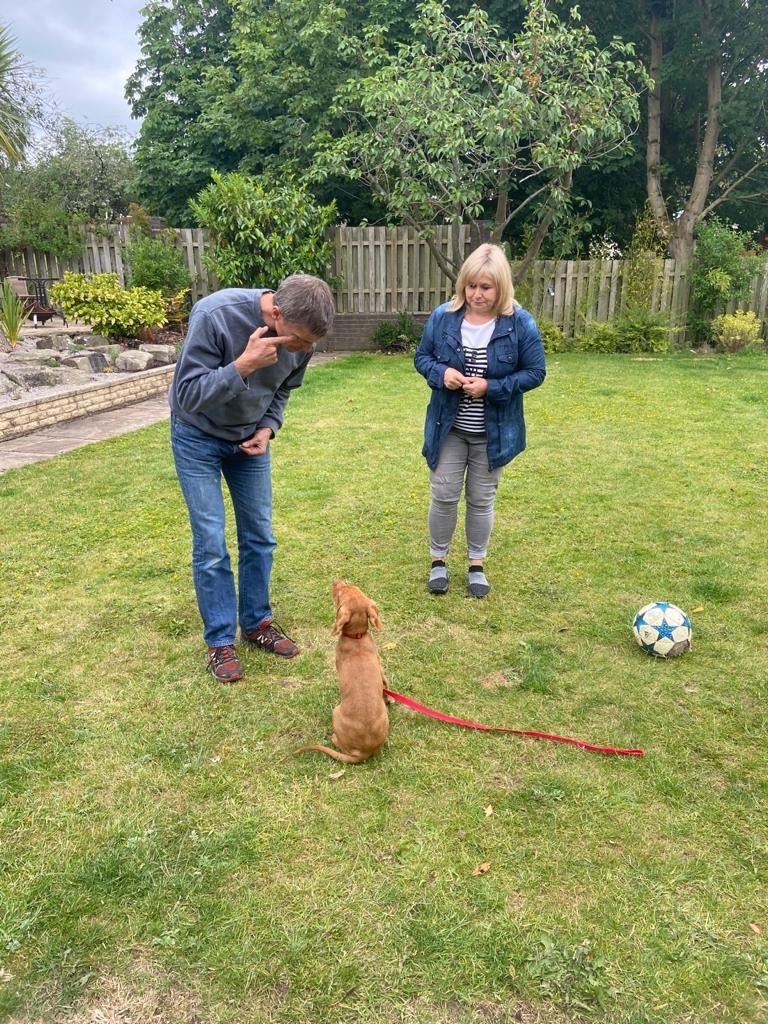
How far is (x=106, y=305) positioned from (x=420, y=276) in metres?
6.15

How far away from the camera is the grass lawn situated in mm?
1764

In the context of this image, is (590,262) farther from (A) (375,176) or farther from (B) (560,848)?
(B) (560,848)

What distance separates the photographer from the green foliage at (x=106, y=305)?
1005cm

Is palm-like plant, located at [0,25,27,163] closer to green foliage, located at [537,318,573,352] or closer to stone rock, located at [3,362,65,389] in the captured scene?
stone rock, located at [3,362,65,389]

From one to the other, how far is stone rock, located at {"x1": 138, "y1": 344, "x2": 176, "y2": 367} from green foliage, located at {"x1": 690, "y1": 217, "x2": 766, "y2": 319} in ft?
30.8

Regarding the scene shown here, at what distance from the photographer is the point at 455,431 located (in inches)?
145

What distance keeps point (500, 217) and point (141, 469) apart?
9.22m

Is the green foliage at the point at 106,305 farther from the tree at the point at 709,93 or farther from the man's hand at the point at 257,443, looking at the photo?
the tree at the point at 709,93

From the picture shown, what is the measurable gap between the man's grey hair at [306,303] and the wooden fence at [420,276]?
1160cm

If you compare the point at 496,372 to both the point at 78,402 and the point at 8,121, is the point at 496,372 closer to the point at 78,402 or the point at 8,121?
the point at 78,402

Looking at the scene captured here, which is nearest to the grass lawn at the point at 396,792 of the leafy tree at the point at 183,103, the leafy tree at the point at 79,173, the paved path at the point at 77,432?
the paved path at the point at 77,432

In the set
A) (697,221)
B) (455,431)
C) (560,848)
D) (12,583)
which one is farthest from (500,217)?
(560,848)

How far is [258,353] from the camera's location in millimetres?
2557

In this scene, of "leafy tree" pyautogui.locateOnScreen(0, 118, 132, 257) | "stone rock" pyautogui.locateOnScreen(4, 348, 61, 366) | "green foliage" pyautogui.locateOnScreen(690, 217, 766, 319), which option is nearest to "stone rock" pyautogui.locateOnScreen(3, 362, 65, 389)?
"stone rock" pyautogui.locateOnScreen(4, 348, 61, 366)
